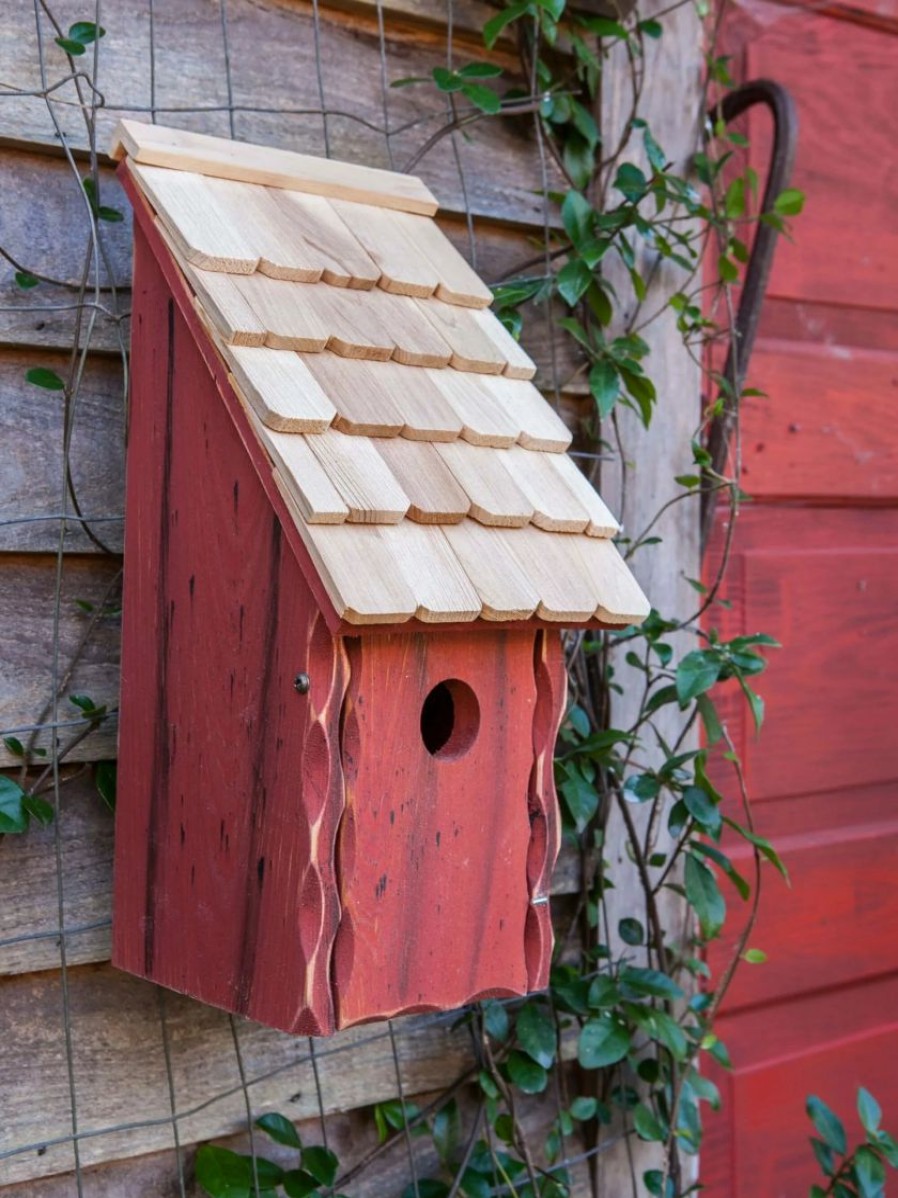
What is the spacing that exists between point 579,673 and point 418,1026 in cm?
47

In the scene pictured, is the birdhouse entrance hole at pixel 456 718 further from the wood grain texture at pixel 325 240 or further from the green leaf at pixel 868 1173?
the green leaf at pixel 868 1173

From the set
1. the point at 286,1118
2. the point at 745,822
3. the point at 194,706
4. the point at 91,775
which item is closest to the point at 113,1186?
the point at 286,1118

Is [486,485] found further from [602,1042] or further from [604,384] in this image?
[602,1042]

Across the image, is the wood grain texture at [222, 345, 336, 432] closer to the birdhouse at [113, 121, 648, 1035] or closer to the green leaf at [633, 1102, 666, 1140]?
the birdhouse at [113, 121, 648, 1035]

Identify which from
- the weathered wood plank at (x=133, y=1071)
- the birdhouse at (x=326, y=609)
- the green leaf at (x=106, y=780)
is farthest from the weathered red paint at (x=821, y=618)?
the green leaf at (x=106, y=780)

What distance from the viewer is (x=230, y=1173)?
1398mm

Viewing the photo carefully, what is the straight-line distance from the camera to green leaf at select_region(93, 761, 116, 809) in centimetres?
135

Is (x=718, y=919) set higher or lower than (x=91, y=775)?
lower

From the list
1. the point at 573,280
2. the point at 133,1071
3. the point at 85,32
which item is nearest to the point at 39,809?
the point at 133,1071

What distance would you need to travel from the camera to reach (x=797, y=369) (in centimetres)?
211

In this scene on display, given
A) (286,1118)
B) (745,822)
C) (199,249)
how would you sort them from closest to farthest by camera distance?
1. (199,249)
2. (286,1118)
3. (745,822)

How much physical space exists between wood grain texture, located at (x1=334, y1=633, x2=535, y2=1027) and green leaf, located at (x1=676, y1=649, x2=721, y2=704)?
0.39m

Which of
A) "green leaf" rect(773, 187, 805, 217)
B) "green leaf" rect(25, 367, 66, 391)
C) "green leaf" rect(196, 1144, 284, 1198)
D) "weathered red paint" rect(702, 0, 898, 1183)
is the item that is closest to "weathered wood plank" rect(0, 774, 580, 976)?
"green leaf" rect(196, 1144, 284, 1198)

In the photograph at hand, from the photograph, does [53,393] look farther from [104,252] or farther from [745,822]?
[745,822]
